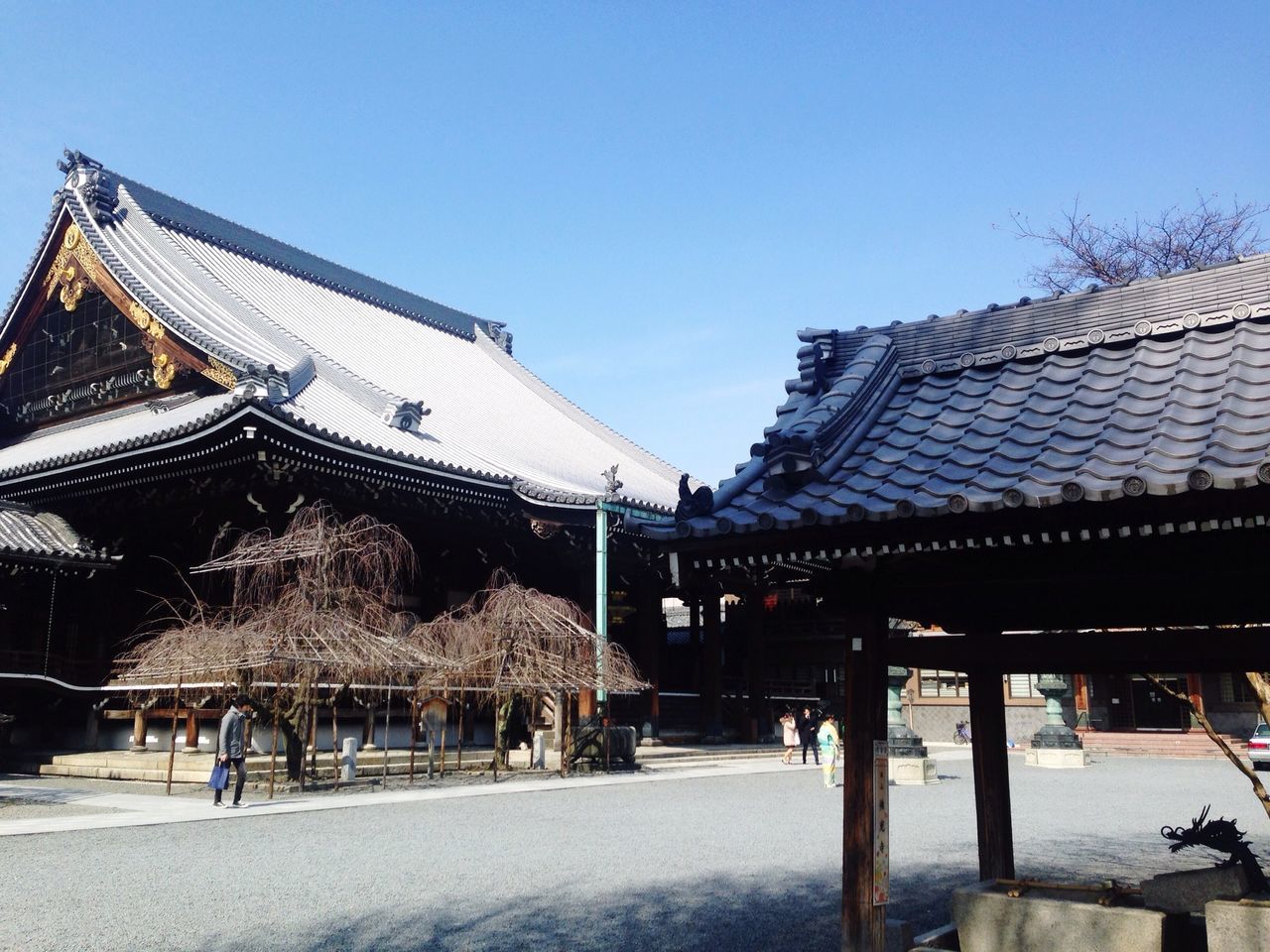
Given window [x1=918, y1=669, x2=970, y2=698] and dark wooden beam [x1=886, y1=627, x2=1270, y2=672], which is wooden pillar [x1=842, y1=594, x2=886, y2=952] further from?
window [x1=918, y1=669, x2=970, y2=698]

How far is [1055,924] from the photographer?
5574mm

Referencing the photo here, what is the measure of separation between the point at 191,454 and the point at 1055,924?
1706cm

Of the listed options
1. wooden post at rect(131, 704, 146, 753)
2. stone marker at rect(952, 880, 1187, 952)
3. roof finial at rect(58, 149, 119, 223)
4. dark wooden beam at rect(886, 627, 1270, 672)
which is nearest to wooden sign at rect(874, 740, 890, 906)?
stone marker at rect(952, 880, 1187, 952)

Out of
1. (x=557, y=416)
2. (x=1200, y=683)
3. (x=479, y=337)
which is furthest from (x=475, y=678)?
(x=1200, y=683)

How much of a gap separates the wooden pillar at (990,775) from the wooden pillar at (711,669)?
2021 cm

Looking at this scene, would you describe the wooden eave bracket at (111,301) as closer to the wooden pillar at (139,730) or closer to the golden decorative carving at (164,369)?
the golden decorative carving at (164,369)

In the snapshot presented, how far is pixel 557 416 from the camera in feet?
→ 107

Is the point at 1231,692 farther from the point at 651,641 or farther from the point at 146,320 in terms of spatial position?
the point at 146,320

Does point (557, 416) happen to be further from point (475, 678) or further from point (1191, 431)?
point (1191, 431)

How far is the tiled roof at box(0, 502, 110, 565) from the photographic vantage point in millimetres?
20156

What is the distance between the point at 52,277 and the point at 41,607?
8646mm

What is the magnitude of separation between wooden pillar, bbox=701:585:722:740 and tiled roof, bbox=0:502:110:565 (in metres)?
13.9

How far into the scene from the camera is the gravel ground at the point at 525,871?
24.1 ft

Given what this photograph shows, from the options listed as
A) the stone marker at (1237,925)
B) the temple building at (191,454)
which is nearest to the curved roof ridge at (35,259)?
the temple building at (191,454)
